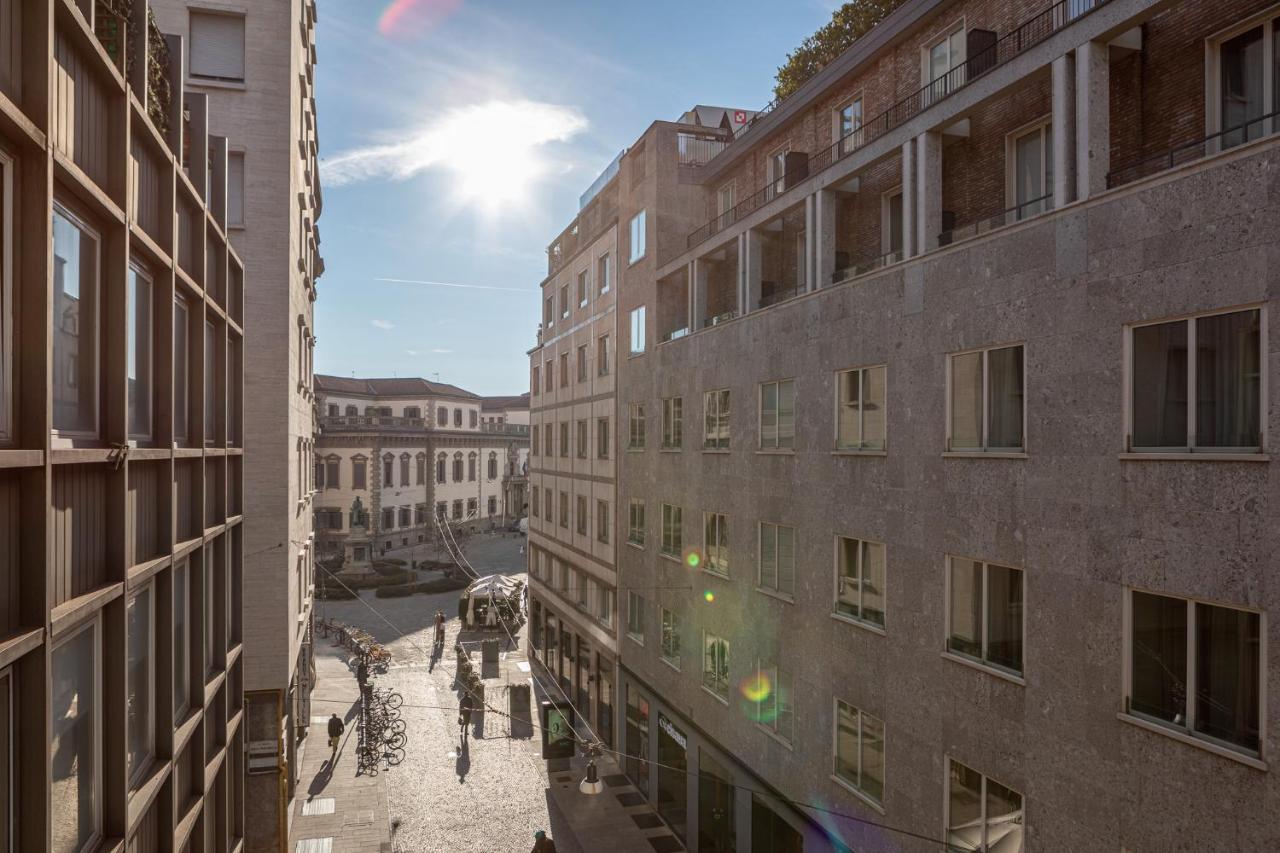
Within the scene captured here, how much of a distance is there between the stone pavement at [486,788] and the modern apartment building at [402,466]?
93.1 feet

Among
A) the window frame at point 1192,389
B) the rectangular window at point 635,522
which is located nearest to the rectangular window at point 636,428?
the rectangular window at point 635,522

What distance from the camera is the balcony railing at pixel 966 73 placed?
12.3 metres

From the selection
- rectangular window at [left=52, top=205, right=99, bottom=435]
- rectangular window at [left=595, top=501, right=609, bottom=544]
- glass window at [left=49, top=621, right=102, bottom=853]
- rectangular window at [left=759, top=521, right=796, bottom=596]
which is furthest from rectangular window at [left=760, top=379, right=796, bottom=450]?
glass window at [left=49, top=621, right=102, bottom=853]

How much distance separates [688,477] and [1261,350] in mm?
15422

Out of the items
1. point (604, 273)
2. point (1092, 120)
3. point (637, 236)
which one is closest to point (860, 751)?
point (1092, 120)

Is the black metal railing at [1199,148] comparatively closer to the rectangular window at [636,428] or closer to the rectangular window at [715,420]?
the rectangular window at [715,420]

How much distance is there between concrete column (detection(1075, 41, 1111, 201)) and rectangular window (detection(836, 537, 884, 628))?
22.1 feet

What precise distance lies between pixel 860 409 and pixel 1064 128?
5.75 m

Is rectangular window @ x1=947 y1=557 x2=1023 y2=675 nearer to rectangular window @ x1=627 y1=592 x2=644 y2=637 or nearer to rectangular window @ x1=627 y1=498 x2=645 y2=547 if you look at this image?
rectangular window @ x1=627 y1=498 x2=645 y2=547

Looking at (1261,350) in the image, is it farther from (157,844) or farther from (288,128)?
(288,128)

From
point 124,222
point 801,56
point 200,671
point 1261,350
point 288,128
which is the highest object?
point 801,56

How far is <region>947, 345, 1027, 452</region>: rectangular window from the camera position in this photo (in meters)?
11.4

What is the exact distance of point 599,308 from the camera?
105 feet

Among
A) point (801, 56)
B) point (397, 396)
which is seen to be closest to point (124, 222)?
point (801, 56)
